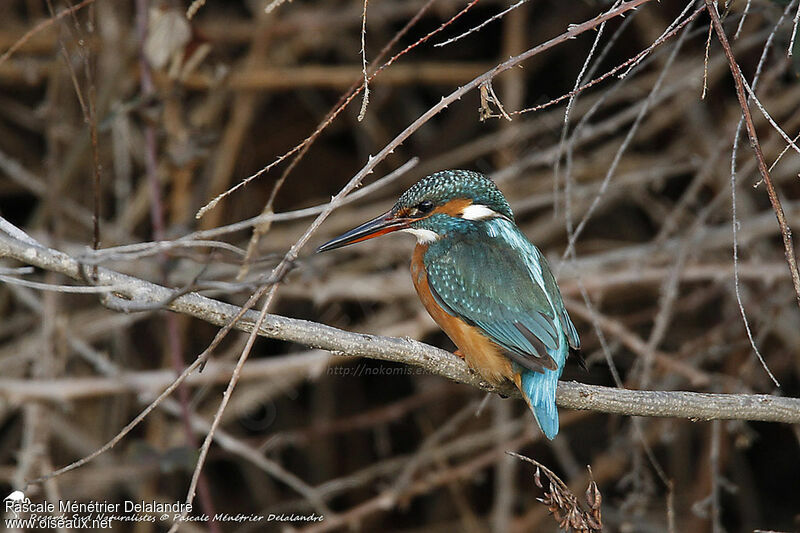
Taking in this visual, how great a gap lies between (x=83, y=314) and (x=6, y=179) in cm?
77

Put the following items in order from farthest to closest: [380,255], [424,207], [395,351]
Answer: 1. [380,255]
2. [424,207]
3. [395,351]

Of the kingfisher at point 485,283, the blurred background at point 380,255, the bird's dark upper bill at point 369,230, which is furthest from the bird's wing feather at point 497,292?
the blurred background at point 380,255

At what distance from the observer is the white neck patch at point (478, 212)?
205cm

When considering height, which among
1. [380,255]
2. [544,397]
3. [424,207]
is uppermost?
[424,207]

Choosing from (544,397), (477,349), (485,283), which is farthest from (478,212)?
(544,397)

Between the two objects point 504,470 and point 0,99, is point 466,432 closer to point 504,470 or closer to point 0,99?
point 504,470

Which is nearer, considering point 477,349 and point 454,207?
point 477,349

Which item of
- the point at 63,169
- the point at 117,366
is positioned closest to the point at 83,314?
the point at 117,366

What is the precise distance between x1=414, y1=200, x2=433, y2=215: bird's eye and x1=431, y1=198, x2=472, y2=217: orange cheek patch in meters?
0.01

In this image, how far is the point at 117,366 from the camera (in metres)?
2.88

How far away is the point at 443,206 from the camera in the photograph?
2.03m

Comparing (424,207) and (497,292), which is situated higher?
(424,207)

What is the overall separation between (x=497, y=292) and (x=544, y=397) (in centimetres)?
33

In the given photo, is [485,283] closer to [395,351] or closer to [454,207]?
[454,207]
